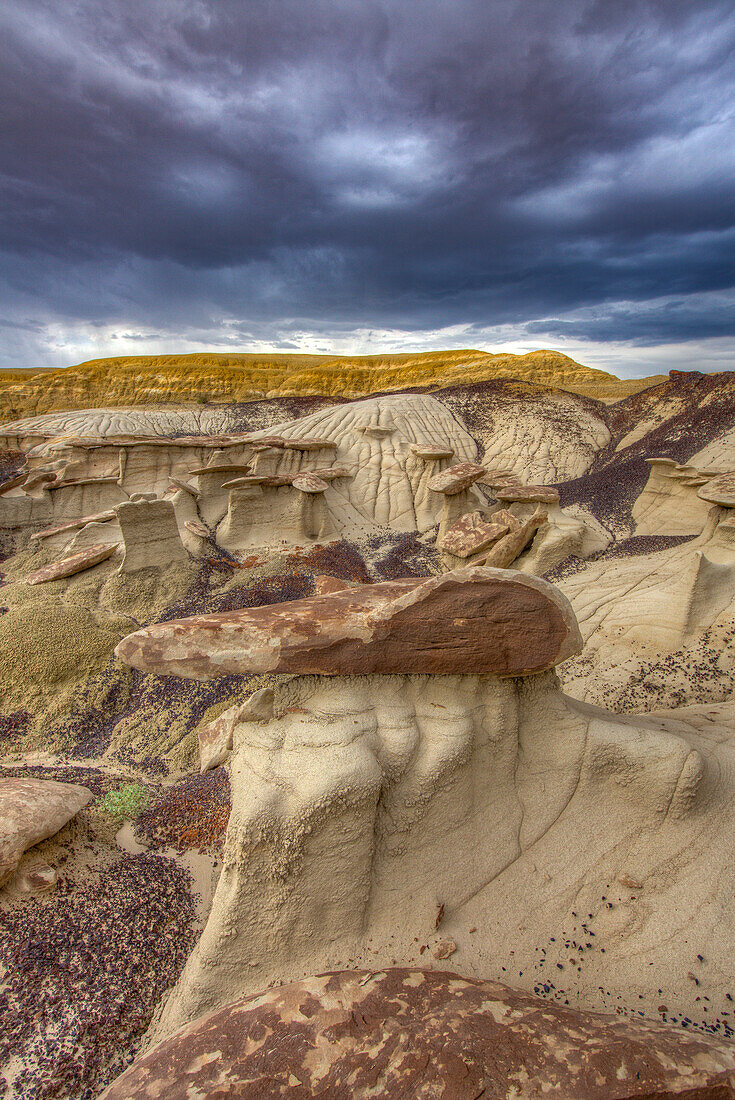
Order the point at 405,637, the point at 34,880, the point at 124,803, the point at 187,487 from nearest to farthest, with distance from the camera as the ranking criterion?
the point at 405,637 → the point at 34,880 → the point at 124,803 → the point at 187,487

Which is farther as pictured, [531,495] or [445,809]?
[531,495]

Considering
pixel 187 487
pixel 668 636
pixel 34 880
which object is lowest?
pixel 34 880

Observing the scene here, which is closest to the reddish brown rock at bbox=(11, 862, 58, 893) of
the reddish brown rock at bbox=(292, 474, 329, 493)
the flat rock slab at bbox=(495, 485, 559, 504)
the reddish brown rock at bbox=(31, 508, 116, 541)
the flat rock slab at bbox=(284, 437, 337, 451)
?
the reddish brown rock at bbox=(292, 474, 329, 493)

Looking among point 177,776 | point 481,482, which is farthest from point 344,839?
point 481,482

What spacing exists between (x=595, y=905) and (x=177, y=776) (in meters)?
A: 4.70

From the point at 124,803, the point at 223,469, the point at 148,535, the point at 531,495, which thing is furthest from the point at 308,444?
the point at 124,803

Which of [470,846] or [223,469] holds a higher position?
[223,469]

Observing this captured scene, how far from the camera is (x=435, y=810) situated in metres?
3.33

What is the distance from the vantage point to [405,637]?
3209 millimetres

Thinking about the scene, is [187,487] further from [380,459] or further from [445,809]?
[445,809]

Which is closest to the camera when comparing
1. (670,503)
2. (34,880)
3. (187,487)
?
(34,880)

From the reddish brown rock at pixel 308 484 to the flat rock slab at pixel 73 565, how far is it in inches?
173

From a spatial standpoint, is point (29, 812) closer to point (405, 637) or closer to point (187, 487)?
point (405, 637)

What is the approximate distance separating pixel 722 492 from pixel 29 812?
9.49 m
